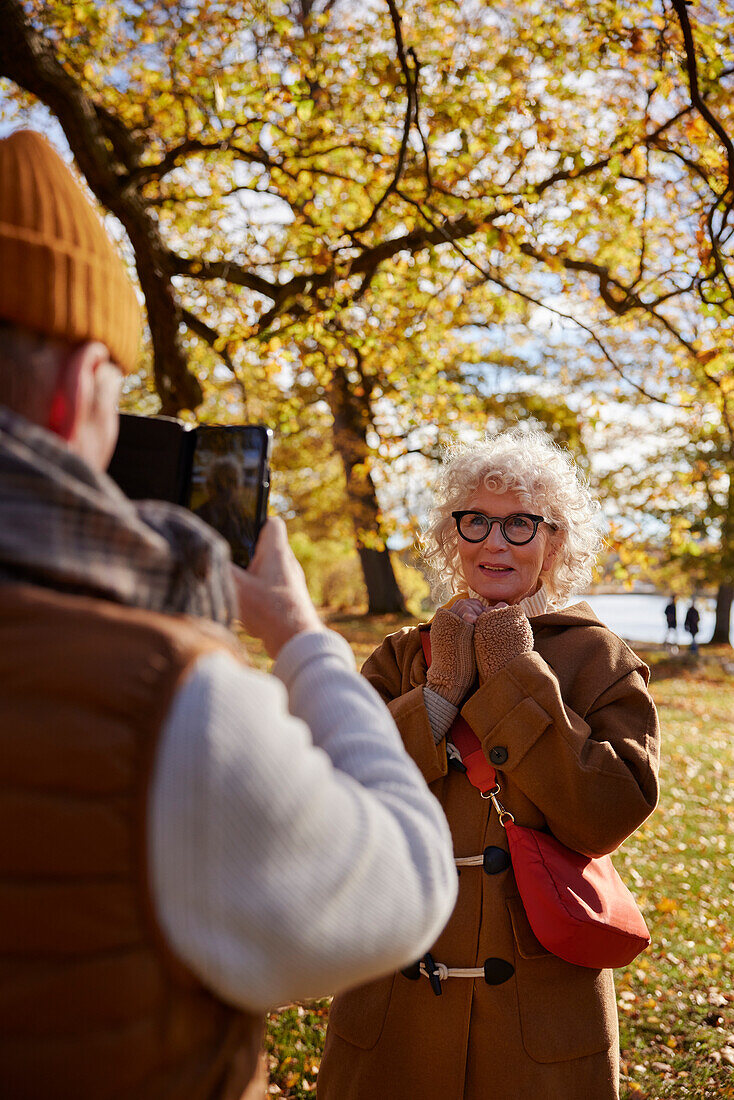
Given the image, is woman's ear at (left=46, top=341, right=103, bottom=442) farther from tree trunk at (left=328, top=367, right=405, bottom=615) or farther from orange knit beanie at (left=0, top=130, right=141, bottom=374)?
tree trunk at (left=328, top=367, right=405, bottom=615)

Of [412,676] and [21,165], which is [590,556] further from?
[21,165]

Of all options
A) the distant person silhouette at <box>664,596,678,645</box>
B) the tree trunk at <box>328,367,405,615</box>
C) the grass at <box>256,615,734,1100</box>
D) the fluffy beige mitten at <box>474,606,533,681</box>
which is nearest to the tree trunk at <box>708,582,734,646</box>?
the distant person silhouette at <box>664,596,678,645</box>

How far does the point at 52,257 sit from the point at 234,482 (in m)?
0.45

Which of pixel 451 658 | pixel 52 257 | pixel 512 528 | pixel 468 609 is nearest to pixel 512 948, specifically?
pixel 451 658

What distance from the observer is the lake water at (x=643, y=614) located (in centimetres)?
3112

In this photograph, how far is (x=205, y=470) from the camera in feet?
4.51

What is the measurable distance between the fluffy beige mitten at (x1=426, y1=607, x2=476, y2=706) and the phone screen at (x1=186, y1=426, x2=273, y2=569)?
1.14 metres

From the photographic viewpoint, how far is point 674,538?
274 inches

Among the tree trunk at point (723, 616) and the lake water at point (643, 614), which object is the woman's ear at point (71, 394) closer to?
the tree trunk at point (723, 616)

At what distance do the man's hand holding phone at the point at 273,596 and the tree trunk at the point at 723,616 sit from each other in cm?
2719

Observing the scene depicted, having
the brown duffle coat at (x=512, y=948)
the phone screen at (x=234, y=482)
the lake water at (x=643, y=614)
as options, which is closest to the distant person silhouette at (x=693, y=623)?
the lake water at (x=643, y=614)

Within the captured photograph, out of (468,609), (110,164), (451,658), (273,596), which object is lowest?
(451,658)

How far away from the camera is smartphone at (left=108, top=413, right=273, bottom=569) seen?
131cm

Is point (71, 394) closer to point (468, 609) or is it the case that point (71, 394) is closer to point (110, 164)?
point (468, 609)
